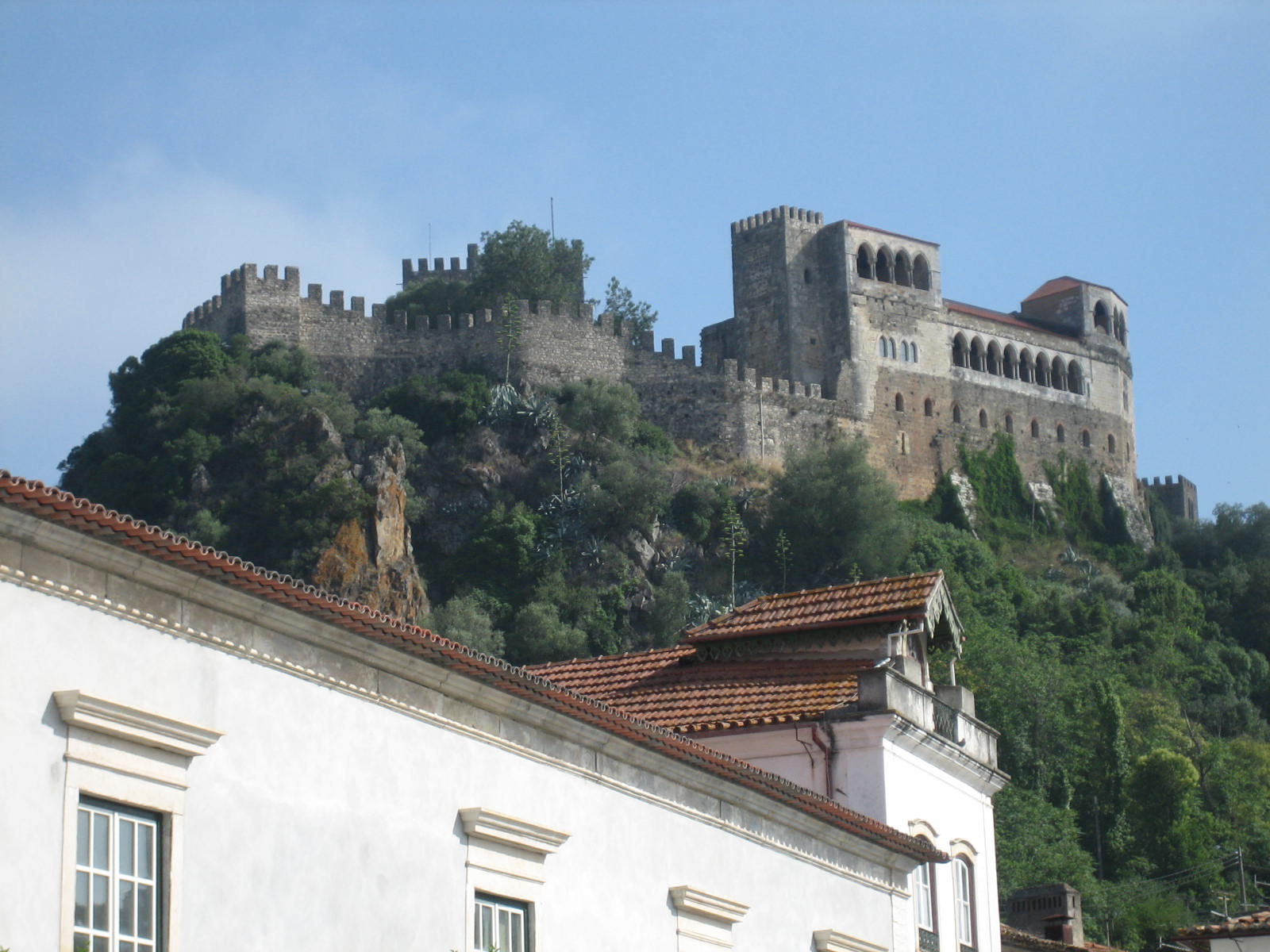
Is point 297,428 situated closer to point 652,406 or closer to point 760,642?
point 652,406

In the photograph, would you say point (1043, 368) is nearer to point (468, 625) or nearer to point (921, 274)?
point (921, 274)

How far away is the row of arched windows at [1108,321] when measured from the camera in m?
90.0

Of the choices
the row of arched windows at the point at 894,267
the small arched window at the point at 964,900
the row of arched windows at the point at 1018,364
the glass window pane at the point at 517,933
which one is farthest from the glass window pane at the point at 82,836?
the row of arched windows at the point at 1018,364

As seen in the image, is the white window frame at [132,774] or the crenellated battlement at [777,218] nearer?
the white window frame at [132,774]

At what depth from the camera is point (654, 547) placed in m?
68.6

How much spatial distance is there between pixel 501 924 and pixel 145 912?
382 cm

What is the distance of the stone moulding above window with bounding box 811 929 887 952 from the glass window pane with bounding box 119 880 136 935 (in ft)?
30.0

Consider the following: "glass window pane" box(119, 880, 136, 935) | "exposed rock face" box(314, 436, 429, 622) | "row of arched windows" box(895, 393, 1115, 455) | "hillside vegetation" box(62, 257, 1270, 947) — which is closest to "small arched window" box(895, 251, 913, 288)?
"row of arched windows" box(895, 393, 1115, 455)

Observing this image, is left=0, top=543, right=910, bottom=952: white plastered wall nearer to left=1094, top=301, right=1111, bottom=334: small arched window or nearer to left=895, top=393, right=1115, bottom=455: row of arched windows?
left=895, top=393, right=1115, bottom=455: row of arched windows

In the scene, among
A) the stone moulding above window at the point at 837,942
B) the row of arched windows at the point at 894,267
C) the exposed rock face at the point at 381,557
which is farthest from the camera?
the row of arched windows at the point at 894,267

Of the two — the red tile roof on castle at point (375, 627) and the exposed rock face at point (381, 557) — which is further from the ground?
the exposed rock face at point (381, 557)

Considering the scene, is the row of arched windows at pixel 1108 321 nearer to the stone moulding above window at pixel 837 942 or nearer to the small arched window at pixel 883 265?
the small arched window at pixel 883 265

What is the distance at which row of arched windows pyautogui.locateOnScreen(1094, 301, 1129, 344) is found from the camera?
9000cm

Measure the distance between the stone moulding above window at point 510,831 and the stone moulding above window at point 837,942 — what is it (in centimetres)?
459
